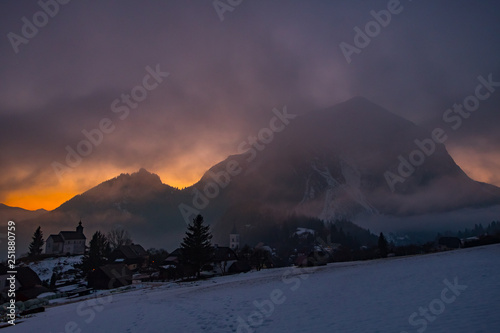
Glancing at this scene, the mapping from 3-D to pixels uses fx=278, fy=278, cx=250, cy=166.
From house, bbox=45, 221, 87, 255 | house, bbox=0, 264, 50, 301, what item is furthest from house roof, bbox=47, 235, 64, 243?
house, bbox=0, 264, 50, 301

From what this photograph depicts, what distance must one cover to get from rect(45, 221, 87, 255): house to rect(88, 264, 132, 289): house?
52.3 meters

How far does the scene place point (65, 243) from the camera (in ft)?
→ 359

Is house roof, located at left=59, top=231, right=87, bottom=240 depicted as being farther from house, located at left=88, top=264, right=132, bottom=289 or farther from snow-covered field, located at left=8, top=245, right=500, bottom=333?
snow-covered field, located at left=8, top=245, right=500, bottom=333

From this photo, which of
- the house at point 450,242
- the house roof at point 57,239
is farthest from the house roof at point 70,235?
the house at point 450,242

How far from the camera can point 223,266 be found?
79125 mm

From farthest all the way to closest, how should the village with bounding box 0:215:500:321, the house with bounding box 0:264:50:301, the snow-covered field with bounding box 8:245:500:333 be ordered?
1. the house with bounding box 0:264:50:301
2. the village with bounding box 0:215:500:321
3. the snow-covered field with bounding box 8:245:500:333

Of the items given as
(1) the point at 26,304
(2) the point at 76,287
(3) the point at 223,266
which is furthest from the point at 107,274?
(3) the point at 223,266

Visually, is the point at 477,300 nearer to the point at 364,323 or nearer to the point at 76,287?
the point at 364,323

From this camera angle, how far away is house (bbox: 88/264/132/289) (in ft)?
202

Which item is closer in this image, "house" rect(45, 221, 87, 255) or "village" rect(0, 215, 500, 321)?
"village" rect(0, 215, 500, 321)

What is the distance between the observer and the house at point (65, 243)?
Answer: 107 m

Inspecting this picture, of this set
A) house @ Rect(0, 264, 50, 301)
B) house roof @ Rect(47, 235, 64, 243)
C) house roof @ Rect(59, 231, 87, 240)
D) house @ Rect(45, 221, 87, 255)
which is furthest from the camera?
house roof @ Rect(59, 231, 87, 240)

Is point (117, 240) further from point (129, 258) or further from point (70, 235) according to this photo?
point (129, 258)

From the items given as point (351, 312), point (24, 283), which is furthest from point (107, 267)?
point (351, 312)
